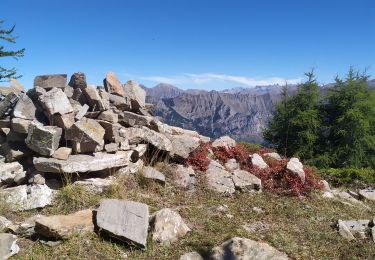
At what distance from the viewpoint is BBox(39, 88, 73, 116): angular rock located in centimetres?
1055

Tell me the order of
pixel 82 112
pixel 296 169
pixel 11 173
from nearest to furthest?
pixel 11 173 < pixel 82 112 < pixel 296 169

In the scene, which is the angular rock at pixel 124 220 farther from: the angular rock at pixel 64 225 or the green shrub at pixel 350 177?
the green shrub at pixel 350 177

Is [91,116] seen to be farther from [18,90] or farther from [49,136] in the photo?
[18,90]

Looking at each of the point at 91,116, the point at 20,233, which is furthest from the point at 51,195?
the point at 91,116

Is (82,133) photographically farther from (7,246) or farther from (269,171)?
(269,171)

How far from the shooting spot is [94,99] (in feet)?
38.4

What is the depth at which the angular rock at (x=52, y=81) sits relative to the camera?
1192 cm

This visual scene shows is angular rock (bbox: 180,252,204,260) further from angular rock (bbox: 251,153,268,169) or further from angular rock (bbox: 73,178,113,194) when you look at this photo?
angular rock (bbox: 251,153,268,169)

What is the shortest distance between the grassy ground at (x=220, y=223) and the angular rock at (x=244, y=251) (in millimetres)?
344

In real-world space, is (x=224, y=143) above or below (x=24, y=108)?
below

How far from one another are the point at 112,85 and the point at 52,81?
7.61 ft

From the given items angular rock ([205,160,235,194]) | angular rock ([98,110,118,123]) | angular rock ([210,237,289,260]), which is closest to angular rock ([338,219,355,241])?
angular rock ([210,237,289,260])

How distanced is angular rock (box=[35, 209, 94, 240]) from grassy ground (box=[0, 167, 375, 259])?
0.60ft

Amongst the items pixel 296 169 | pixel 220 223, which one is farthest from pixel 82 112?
pixel 296 169
